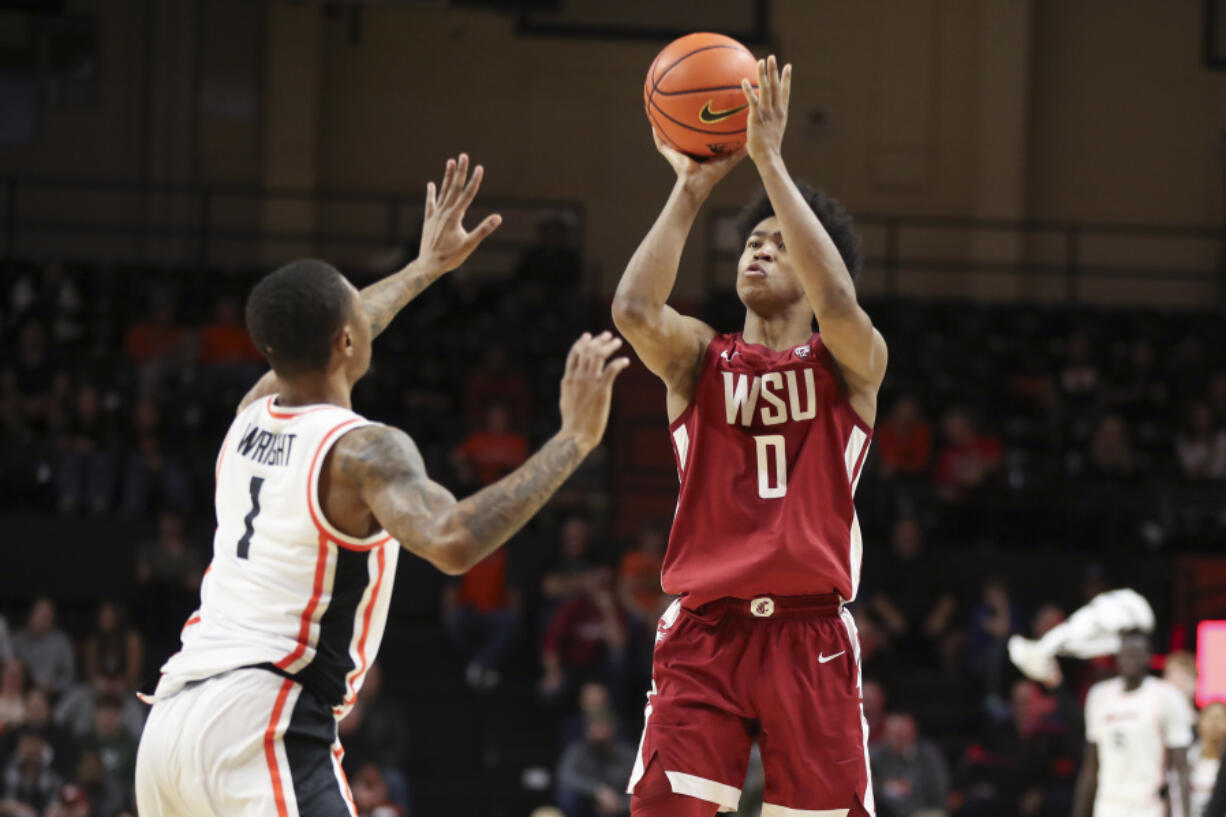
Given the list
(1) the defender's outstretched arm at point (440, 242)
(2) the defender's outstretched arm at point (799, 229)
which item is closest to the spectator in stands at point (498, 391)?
(1) the defender's outstretched arm at point (440, 242)

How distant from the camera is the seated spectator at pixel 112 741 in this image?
10508mm

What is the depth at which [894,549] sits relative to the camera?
12.7m

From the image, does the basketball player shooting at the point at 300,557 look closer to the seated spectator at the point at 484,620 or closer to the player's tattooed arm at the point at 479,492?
the player's tattooed arm at the point at 479,492

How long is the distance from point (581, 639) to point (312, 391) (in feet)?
25.7

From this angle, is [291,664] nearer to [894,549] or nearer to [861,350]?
[861,350]

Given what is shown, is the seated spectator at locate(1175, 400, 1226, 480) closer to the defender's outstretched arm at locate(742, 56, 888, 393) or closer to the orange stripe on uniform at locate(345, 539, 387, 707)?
the defender's outstretched arm at locate(742, 56, 888, 393)

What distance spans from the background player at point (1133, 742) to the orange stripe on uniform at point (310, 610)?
6365mm

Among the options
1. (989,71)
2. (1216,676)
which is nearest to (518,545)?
(1216,676)

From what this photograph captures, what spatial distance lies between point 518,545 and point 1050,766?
401 cm

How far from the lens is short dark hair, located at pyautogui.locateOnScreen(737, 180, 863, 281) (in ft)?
15.8

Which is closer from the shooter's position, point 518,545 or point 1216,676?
point 1216,676

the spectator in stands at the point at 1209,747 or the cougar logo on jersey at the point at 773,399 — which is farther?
the spectator in stands at the point at 1209,747

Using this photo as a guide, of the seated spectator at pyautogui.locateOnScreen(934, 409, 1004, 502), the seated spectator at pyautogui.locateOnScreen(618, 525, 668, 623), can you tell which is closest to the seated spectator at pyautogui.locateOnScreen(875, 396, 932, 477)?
the seated spectator at pyautogui.locateOnScreen(934, 409, 1004, 502)

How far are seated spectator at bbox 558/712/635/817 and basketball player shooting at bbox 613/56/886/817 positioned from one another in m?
6.49
